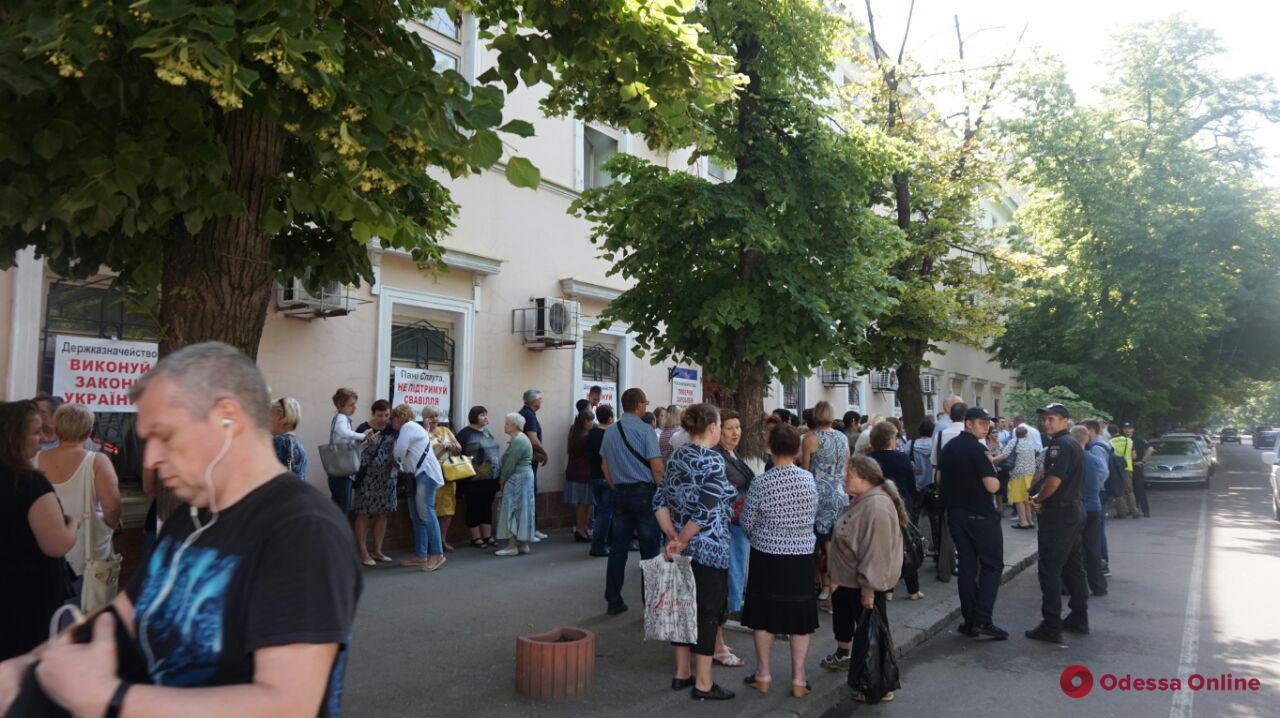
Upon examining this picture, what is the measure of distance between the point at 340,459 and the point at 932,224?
1360 cm

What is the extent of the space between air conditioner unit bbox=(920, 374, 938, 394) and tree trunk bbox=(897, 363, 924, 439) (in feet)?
34.6

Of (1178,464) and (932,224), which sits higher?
(932,224)

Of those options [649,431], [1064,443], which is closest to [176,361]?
[649,431]

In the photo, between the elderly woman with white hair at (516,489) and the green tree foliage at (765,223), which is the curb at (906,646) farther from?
the elderly woman with white hair at (516,489)

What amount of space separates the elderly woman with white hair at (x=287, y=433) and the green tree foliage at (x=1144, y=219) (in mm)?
20096

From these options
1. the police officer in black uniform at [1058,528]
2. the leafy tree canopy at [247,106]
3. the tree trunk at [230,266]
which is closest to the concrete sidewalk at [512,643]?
the police officer in black uniform at [1058,528]

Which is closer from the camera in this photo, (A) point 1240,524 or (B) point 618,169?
(B) point 618,169

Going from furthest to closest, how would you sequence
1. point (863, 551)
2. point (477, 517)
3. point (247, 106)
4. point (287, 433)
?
1. point (477, 517)
2. point (287, 433)
3. point (863, 551)
4. point (247, 106)

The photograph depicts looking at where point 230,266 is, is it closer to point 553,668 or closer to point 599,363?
point 553,668

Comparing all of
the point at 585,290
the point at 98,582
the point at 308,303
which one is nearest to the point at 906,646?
the point at 98,582

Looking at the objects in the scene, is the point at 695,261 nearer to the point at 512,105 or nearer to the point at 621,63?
the point at 621,63

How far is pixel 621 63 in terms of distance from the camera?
178 inches

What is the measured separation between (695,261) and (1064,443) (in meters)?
3.69

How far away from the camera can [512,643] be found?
6402mm
